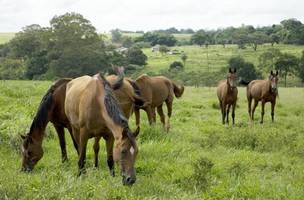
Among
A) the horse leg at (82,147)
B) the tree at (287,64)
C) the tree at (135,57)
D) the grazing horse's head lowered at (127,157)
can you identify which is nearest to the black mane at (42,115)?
the horse leg at (82,147)

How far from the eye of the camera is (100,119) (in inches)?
259

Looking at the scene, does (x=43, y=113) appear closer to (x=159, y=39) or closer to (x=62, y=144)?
(x=62, y=144)

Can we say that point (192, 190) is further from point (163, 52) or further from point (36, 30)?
point (163, 52)

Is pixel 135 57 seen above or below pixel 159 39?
below

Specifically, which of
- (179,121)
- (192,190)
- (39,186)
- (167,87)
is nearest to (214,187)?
(192,190)

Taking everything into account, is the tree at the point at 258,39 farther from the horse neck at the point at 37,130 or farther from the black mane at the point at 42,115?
the horse neck at the point at 37,130

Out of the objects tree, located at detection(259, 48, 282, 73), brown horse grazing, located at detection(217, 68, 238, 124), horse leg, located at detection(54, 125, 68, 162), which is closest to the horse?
horse leg, located at detection(54, 125, 68, 162)

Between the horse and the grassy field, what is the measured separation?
259 mm

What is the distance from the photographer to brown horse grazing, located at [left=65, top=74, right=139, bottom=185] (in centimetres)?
562

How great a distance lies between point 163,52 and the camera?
264 ft

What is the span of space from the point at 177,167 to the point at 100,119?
1.86 metres

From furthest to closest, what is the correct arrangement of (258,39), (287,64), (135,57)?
(258,39) < (135,57) < (287,64)

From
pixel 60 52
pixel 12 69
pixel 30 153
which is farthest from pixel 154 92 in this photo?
pixel 12 69

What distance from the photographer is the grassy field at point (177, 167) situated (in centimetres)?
562
